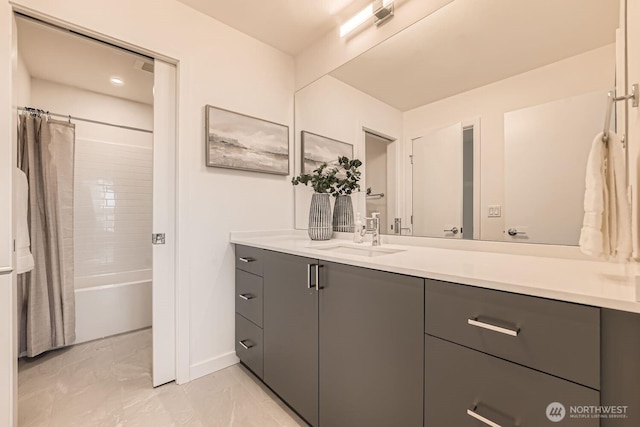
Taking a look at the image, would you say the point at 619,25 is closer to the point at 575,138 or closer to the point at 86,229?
the point at 575,138

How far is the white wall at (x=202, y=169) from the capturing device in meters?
1.65

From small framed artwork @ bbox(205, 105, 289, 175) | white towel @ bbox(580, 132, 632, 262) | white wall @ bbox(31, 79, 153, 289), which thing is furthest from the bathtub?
white towel @ bbox(580, 132, 632, 262)

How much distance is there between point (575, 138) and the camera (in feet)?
3.59

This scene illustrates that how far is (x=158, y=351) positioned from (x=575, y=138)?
7.83 ft

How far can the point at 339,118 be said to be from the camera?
2084 millimetres

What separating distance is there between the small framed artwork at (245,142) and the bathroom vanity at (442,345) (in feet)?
2.64

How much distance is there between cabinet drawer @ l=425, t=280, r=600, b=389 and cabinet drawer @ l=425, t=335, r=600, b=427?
25mm

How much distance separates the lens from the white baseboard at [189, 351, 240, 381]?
1778 mm

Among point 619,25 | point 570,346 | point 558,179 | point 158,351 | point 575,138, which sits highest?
point 619,25

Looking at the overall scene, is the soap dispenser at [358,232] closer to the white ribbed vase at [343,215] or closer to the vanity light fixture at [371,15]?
the white ribbed vase at [343,215]

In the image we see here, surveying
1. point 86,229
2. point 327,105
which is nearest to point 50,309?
point 86,229

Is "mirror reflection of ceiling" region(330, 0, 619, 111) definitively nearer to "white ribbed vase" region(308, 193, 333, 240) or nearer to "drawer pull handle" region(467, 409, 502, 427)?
"white ribbed vase" region(308, 193, 333, 240)

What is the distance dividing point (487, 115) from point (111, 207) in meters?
3.34

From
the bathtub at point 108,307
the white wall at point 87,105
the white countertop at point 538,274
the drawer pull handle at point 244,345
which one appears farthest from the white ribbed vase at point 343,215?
the white wall at point 87,105
